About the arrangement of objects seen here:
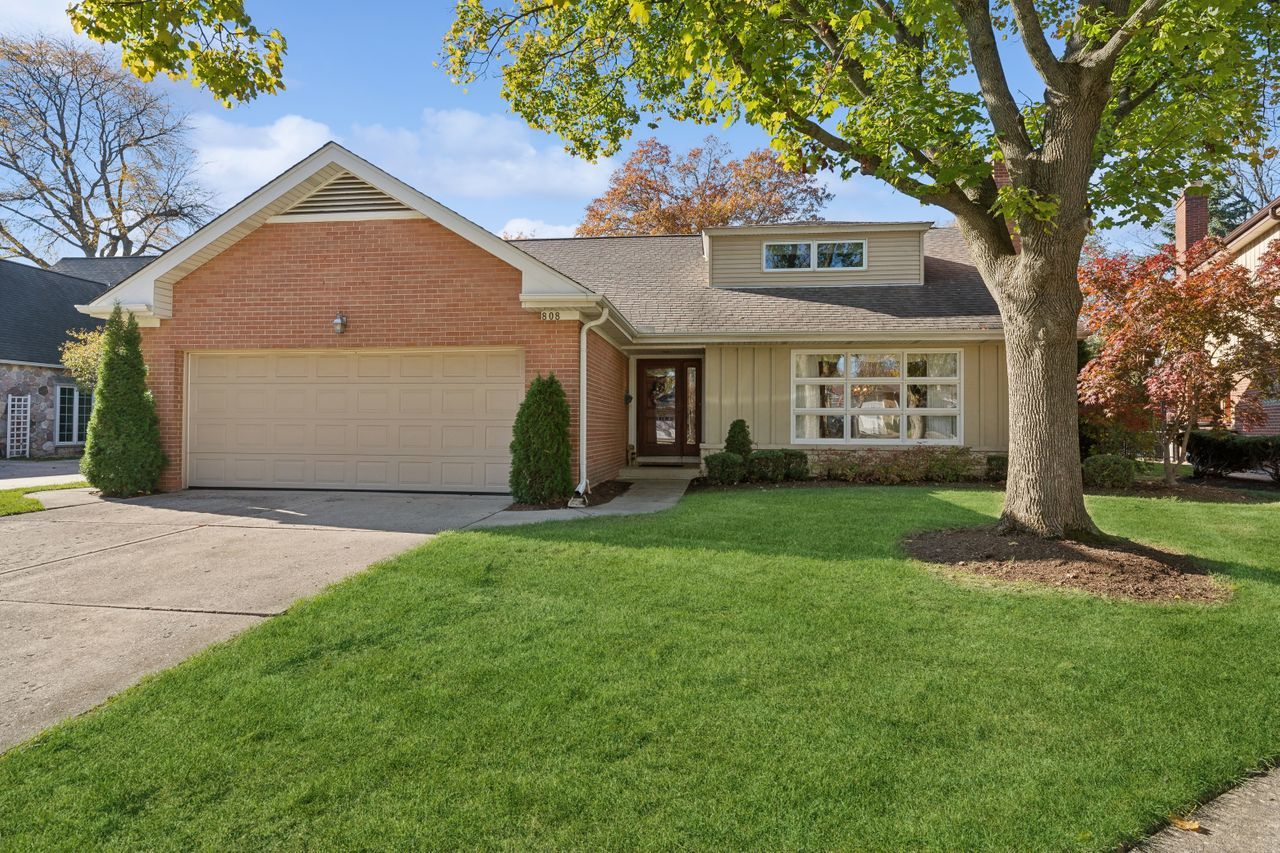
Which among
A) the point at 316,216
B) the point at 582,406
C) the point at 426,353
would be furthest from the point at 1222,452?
the point at 316,216

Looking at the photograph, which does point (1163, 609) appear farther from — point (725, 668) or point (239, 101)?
point (239, 101)

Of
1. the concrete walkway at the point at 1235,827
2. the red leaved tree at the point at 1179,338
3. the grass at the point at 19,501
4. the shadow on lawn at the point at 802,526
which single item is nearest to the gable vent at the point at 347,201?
the grass at the point at 19,501

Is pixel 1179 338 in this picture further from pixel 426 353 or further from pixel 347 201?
pixel 347 201

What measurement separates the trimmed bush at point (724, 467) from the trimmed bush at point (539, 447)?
3.42 meters

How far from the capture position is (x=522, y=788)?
8.31ft

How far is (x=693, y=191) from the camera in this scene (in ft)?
90.7

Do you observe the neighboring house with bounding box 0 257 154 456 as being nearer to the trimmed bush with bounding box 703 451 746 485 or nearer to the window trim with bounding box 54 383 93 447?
the window trim with bounding box 54 383 93 447

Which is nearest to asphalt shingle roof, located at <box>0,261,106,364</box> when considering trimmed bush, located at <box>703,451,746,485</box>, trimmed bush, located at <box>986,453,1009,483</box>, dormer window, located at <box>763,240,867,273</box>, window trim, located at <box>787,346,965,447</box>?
trimmed bush, located at <box>703,451,746,485</box>

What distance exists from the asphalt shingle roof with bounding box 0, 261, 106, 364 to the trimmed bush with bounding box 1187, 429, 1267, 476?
2651 centimetres

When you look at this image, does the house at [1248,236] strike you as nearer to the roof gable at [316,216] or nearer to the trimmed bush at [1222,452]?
the trimmed bush at [1222,452]

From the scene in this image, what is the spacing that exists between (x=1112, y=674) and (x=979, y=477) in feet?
31.3

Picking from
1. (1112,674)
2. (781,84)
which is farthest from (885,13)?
(1112,674)

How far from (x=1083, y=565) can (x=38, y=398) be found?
24.5 metres

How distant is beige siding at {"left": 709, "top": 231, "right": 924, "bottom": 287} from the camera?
13945 millimetres
